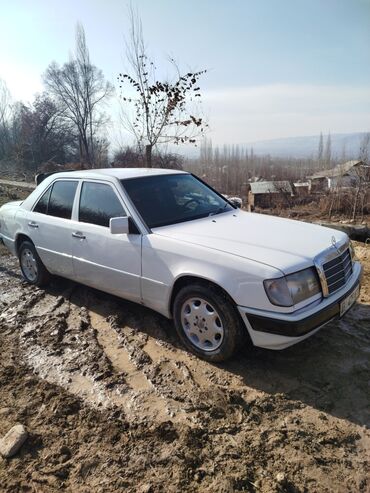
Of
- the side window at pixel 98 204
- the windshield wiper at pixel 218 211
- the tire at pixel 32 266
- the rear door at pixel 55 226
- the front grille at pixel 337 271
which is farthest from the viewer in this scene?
the tire at pixel 32 266

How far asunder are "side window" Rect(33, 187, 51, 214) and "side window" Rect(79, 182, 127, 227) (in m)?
0.80

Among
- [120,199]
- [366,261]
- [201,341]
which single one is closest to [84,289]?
[120,199]

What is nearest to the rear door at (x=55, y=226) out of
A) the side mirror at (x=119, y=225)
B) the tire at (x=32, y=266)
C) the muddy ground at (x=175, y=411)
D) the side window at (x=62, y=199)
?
the side window at (x=62, y=199)

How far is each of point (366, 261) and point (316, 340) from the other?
109 inches

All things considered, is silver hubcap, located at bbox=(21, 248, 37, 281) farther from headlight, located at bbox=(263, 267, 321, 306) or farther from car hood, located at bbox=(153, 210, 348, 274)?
headlight, located at bbox=(263, 267, 321, 306)

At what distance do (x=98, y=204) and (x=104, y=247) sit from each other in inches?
20.7

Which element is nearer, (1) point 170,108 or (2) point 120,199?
(2) point 120,199

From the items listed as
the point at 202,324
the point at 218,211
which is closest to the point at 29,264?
the point at 218,211

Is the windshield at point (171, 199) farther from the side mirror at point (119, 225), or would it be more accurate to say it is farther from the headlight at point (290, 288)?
the headlight at point (290, 288)

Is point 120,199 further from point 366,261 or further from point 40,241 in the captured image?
point 366,261

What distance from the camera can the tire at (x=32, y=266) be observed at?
16.9 feet

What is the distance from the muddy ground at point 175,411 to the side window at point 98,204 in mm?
1119

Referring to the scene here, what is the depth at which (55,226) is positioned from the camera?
183 inches

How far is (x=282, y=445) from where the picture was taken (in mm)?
2426
